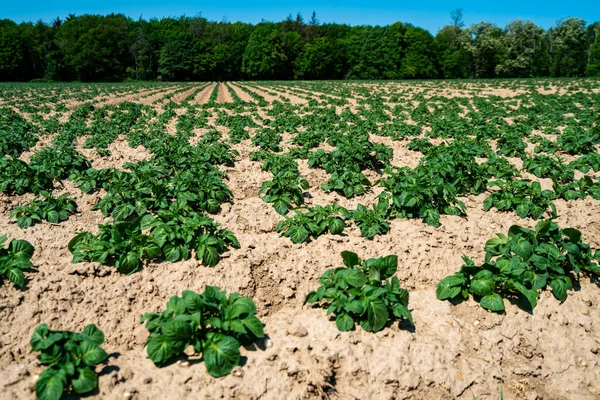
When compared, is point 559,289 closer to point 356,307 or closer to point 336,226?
point 356,307

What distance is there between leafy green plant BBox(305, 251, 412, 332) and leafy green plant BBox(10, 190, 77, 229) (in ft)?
14.9

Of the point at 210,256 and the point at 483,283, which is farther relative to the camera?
the point at 210,256

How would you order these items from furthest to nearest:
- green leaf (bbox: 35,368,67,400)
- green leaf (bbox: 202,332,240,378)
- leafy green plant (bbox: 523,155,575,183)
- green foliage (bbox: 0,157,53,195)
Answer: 1. leafy green plant (bbox: 523,155,575,183)
2. green foliage (bbox: 0,157,53,195)
3. green leaf (bbox: 202,332,240,378)
4. green leaf (bbox: 35,368,67,400)

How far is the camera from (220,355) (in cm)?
315

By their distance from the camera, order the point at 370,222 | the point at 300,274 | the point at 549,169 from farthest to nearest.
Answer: the point at 549,169
the point at 370,222
the point at 300,274

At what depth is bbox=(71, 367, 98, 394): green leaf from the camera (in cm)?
280

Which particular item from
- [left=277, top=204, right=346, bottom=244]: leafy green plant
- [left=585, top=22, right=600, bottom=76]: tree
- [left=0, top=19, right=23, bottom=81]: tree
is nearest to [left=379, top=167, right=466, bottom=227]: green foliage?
[left=277, top=204, right=346, bottom=244]: leafy green plant

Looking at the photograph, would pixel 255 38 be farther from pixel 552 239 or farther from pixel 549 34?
pixel 552 239

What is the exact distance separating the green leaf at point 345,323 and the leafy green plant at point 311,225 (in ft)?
6.15

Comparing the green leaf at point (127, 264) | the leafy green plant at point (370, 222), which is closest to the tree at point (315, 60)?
the leafy green plant at point (370, 222)

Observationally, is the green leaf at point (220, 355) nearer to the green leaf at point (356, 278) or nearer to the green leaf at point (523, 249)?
the green leaf at point (356, 278)

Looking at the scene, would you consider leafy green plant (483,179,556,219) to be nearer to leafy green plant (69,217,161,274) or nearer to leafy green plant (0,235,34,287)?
leafy green plant (69,217,161,274)

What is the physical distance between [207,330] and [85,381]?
1.01 metres

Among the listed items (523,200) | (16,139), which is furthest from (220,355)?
(16,139)
